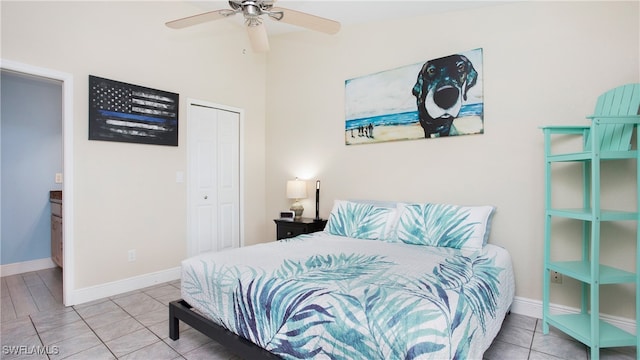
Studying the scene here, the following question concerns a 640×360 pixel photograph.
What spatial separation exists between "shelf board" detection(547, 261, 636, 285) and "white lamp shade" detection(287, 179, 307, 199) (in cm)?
253

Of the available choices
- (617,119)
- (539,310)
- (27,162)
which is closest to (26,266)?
(27,162)

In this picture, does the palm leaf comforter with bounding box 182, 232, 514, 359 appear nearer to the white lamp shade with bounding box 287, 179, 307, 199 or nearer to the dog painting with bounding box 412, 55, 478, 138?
the dog painting with bounding box 412, 55, 478, 138

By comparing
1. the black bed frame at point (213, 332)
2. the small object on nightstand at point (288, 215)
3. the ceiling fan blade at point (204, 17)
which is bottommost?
the black bed frame at point (213, 332)

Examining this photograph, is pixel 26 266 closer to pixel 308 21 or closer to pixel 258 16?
pixel 258 16

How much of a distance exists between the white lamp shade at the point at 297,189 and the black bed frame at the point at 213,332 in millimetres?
1898

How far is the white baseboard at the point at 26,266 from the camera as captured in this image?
383 centimetres

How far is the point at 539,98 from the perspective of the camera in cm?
255

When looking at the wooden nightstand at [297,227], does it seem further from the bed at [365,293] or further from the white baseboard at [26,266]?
the white baseboard at [26,266]

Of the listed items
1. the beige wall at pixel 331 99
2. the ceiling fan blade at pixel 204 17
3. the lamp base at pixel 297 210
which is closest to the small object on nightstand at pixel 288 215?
the lamp base at pixel 297 210

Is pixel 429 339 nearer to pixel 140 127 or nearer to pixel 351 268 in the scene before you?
pixel 351 268

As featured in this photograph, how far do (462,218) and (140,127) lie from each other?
3221 millimetres

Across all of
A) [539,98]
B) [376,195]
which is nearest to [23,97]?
[376,195]

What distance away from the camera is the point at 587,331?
199 centimetres

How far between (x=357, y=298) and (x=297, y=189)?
254 centimetres
